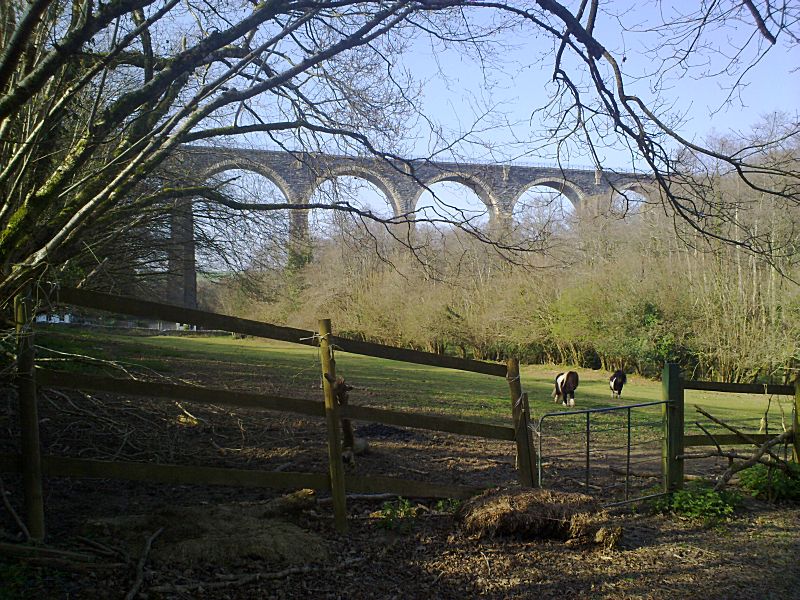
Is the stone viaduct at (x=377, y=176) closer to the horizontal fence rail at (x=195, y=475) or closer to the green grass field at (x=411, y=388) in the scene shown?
the green grass field at (x=411, y=388)

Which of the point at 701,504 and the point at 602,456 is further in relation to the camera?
the point at 602,456

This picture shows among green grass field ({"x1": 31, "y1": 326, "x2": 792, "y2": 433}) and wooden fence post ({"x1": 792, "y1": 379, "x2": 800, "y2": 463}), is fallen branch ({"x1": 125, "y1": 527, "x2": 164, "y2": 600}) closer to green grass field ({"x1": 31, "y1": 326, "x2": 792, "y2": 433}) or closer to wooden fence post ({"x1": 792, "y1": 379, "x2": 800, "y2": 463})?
green grass field ({"x1": 31, "y1": 326, "x2": 792, "y2": 433})

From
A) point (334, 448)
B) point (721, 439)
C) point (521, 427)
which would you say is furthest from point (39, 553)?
point (721, 439)

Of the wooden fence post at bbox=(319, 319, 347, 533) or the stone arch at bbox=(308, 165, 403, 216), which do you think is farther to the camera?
the stone arch at bbox=(308, 165, 403, 216)

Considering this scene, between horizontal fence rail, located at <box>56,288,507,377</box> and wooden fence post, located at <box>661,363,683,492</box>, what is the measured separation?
1751 mm

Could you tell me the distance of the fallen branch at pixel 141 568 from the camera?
10.7 feet

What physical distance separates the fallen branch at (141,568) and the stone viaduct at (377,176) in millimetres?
4670

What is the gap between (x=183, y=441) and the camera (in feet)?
22.0

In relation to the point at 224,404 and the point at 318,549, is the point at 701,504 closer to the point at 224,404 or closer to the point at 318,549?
the point at 318,549

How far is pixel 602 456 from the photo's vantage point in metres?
9.03

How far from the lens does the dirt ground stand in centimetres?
359

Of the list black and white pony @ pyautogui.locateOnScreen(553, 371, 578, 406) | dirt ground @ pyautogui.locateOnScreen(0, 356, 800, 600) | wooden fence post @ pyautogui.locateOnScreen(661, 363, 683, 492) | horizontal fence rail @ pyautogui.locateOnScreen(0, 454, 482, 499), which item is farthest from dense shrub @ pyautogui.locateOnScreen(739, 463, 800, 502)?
black and white pony @ pyautogui.locateOnScreen(553, 371, 578, 406)

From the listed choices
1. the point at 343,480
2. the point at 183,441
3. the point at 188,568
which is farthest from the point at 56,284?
the point at 183,441

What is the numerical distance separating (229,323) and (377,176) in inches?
201
